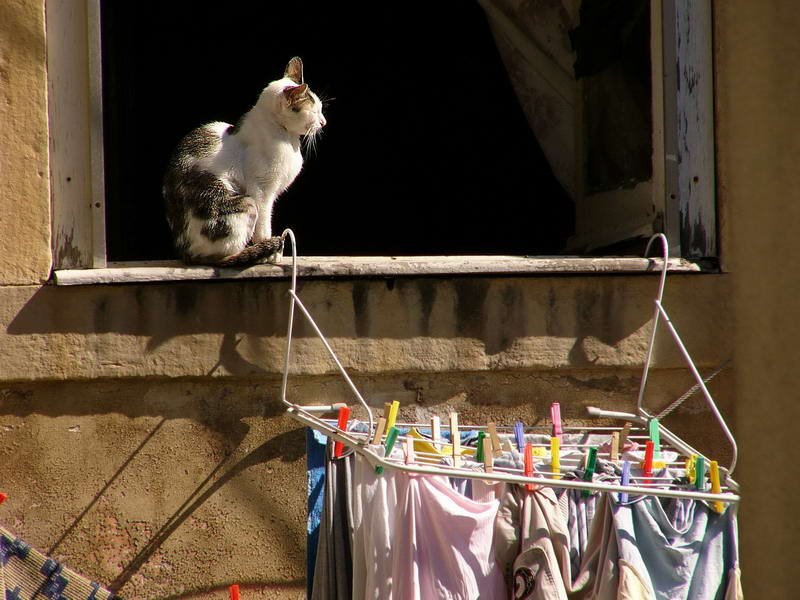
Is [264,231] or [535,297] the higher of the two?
[264,231]

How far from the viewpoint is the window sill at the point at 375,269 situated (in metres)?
3.01

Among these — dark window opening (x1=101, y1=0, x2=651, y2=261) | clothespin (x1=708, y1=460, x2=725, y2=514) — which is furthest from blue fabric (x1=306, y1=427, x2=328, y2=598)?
dark window opening (x1=101, y1=0, x2=651, y2=261)

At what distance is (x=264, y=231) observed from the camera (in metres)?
3.28

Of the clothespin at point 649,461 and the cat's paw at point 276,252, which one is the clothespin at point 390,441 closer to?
the clothespin at point 649,461

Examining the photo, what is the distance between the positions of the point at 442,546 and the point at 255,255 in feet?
4.10

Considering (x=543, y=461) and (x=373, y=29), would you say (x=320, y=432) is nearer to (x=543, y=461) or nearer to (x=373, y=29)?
(x=543, y=461)

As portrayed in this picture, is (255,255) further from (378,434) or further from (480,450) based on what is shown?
(480,450)

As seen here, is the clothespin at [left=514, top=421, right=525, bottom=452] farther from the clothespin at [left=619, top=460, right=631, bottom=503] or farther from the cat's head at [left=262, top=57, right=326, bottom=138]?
the cat's head at [left=262, top=57, right=326, bottom=138]

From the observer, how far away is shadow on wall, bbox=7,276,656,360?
3012 millimetres

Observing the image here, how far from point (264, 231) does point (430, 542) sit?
1.40 m

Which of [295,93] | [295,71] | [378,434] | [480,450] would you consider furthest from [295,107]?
[480,450]

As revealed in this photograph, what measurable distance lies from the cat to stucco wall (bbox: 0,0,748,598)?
175 mm

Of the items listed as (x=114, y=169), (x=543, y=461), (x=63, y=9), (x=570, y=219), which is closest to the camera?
(x=543, y=461)

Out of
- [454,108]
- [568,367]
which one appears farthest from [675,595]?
[454,108]
